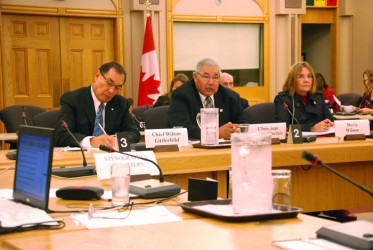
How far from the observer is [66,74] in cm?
838

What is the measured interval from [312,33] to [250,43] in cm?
212

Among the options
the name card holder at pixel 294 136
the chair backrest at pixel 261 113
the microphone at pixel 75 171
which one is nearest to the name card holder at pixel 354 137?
the name card holder at pixel 294 136

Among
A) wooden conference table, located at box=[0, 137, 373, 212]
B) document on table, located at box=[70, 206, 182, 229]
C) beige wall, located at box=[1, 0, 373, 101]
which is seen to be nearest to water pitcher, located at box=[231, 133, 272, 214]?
document on table, located at box=[70, 206, 182, 229]

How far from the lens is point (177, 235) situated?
5.50 feet

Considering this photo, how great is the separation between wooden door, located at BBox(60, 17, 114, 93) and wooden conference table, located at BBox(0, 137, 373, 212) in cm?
489

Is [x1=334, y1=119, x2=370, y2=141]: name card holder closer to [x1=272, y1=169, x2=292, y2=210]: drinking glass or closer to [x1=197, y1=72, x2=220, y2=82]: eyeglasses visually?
[x1=197, y1=72, x2=220, y2=82]: eyeglasses

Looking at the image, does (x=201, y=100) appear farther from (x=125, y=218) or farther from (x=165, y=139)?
(x=125, y=218)

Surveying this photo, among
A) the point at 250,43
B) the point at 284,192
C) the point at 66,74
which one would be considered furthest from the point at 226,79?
the point at 284,192

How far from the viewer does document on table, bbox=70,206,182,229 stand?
184 centimetres

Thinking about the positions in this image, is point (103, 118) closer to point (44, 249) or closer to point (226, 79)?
point (226, 79)

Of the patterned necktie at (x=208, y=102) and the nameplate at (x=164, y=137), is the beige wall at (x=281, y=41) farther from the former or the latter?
the nameplate at (x=164, y=137)

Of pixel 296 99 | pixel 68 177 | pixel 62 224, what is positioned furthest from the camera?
pixel 296 99

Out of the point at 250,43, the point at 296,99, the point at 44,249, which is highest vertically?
the point at 250,43

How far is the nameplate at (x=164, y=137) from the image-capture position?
357 centimetres
